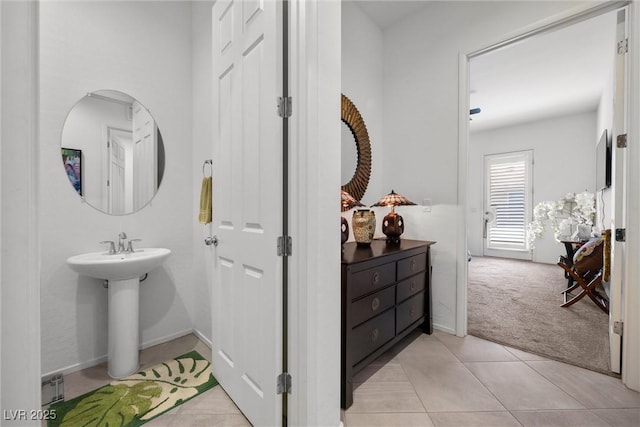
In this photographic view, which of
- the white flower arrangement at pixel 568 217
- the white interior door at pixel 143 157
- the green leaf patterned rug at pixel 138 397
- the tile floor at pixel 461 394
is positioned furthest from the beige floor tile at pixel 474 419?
the white flower arrangement at pixel 568 217

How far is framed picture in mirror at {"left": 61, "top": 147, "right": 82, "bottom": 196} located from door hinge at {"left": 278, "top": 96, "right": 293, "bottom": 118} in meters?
1.57

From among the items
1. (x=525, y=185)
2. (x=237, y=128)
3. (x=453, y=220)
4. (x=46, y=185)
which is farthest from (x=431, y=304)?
(x=525, y=185)

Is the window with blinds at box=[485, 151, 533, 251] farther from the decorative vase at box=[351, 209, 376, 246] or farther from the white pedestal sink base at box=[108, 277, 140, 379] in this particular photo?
the white pedestal sink base at box=[108, 277, 140, 379]

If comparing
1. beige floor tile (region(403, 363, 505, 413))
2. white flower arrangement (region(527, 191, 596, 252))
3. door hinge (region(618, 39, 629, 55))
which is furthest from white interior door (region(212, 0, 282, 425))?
white flower arrangement (region(527, 191, 596, 252))

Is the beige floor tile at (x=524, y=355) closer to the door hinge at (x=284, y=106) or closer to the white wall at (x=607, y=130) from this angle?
the door hinge at (x=284, y=106)

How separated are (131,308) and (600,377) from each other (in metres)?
3.06

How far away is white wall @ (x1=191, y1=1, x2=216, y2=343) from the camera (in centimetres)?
221

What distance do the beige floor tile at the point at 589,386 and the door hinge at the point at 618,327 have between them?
29 cm

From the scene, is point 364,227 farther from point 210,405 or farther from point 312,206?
point 210,405

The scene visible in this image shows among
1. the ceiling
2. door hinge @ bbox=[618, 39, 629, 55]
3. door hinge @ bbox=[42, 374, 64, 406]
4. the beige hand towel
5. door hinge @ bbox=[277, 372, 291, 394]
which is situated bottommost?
door hinge @ bbox=[42, 374, 64, 406]

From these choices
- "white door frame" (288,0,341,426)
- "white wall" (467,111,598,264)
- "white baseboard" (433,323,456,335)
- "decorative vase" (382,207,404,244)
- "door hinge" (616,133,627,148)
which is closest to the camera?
"white door frame" (288,0,341,426)

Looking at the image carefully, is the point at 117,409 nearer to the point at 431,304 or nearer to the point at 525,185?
the point at 431,304

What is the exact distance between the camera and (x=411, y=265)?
2.15 meters

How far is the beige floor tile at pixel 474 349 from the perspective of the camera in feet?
6.71
